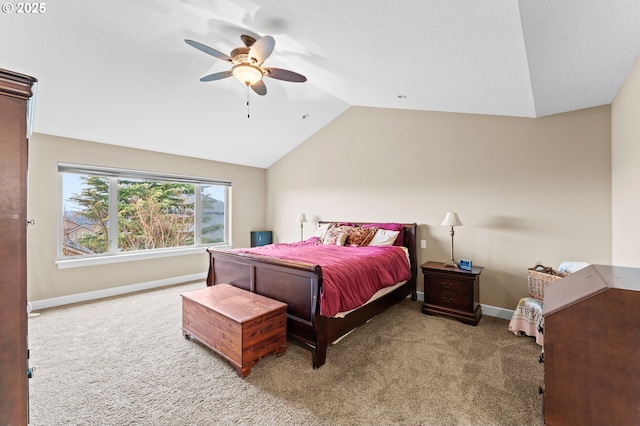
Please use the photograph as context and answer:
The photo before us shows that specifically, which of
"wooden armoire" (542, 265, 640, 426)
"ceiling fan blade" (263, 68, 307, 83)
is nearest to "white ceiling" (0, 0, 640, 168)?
"ceiling fan blade" (263, 68, 307, 83)

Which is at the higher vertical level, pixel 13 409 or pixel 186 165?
pixel 186 165

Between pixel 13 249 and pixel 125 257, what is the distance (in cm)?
427

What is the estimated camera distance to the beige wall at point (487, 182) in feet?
9.54

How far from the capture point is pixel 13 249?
76cm

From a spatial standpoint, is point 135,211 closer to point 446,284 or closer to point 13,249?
point 13,249

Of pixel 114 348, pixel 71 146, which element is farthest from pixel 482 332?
pixel 71 146

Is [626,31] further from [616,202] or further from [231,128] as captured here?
[231,128]

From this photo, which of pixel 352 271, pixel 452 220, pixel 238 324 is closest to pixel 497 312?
pixel 452 220

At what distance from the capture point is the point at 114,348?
2.68m

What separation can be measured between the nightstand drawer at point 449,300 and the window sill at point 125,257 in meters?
4.06

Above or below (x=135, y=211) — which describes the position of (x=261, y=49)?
above

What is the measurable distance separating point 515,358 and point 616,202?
1752mm

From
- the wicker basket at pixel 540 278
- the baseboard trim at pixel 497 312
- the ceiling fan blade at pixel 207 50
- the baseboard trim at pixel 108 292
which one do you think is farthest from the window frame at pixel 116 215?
the wicker basket at pixel 540 278

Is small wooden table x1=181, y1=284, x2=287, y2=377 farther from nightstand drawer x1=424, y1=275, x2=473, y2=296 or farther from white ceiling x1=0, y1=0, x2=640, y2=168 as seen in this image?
white ceiling x1=0, y1=0, x2=640, y2=168
